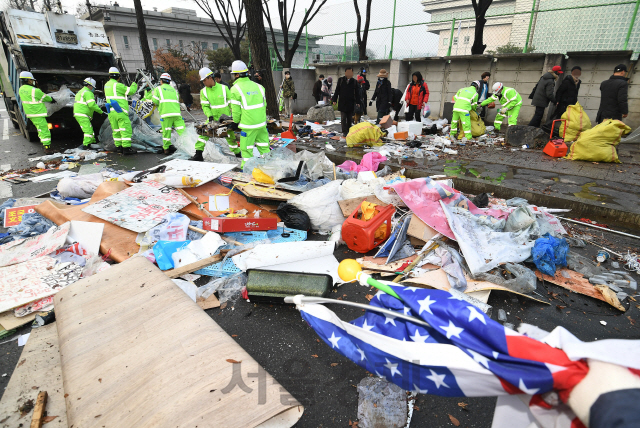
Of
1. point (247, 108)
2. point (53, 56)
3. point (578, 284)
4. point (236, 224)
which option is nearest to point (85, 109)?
point (53, 56)

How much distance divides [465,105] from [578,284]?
6.16 metres

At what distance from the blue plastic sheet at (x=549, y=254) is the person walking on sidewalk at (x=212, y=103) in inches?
221

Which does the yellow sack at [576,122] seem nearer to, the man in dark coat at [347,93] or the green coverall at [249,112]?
the man in dark coat at [347,93]

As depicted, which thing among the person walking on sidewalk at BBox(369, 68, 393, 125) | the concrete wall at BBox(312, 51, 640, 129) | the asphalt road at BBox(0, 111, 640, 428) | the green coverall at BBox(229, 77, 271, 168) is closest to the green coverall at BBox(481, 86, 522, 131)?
the concrete wall at BBox(312, 51, 640, 129)

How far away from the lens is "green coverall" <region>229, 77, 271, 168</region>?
549 cm

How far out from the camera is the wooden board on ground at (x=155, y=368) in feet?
4.63

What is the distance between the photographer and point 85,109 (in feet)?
27.2

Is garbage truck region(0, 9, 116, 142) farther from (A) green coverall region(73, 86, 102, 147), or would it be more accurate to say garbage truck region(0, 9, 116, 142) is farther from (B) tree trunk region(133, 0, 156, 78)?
(B) tree trunk region(133, 0, 156, 78)

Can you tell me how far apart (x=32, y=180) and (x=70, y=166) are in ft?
3.78

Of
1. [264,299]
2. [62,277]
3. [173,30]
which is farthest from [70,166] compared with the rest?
[173,30]

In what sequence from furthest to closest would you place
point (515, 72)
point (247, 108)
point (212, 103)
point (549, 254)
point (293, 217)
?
point (515, 72) → point (212, 103) → point (247, 108) → point (293, 217) → point (549, 254)

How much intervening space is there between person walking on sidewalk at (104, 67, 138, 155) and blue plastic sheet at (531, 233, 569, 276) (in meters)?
8.79

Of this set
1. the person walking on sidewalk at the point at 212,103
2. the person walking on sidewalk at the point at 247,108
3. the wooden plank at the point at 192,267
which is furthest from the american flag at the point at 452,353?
the person walking on sidewalk at the point at 212,103

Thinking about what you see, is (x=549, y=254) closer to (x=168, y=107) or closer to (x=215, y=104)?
(x=215, y=104)
